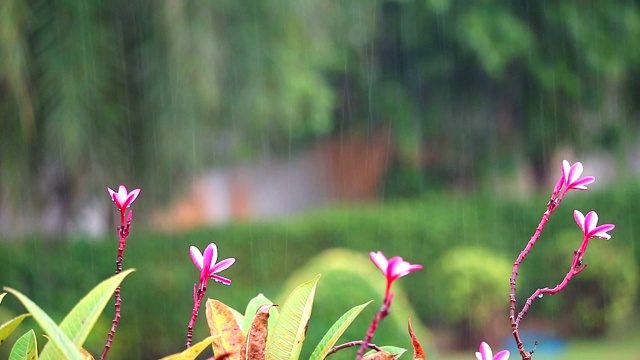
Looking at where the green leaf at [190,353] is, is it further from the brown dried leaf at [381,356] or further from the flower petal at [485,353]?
the flower petal at [485,353]

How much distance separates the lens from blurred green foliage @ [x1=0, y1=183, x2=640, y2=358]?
9.23m

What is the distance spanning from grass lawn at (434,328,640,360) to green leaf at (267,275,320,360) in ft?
33.9

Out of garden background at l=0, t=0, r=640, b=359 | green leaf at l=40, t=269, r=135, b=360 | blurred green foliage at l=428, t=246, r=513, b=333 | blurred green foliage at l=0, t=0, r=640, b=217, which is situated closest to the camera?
green leaf at l=40, t=269, r=135, b=360

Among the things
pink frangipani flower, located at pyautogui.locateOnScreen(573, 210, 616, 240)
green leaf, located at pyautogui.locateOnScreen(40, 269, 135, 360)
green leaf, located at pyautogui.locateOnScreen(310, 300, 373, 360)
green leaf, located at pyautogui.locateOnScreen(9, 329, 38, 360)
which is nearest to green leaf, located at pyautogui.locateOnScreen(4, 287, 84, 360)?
green leaf, located at pyautogui.locateOnScreen(40, 269, 135, 360)

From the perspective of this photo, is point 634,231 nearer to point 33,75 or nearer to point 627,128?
point 627,128

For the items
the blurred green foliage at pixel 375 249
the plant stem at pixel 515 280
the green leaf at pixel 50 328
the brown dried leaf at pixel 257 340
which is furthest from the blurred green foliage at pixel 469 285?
the green leaf at pixel 50 328

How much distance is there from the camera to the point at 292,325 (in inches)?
45.6

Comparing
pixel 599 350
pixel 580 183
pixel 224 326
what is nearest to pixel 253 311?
pixel 224 326

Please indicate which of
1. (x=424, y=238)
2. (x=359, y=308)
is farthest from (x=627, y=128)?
(x=359, y=308)

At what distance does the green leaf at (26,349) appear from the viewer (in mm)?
1119

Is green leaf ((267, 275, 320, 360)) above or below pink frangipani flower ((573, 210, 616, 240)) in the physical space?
below

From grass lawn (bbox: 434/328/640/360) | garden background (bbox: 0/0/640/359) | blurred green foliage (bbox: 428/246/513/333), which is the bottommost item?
grass lawn (bbox: 434/328/640/360)

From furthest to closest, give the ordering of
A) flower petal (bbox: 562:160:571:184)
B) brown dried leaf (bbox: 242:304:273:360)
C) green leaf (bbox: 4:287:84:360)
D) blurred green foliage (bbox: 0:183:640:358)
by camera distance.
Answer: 1. blurred green foliage (bbox: 0:183:640:358)
2. flower petal (bbox: 562:160:571:184)
3. brown dried leaf (bbox: 242:304:273:360)
4. green leaf (bbox: 4:287:84:360)

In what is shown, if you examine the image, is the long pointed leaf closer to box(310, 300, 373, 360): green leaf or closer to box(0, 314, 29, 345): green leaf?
box(310, 300, 373, 360): green leaf
